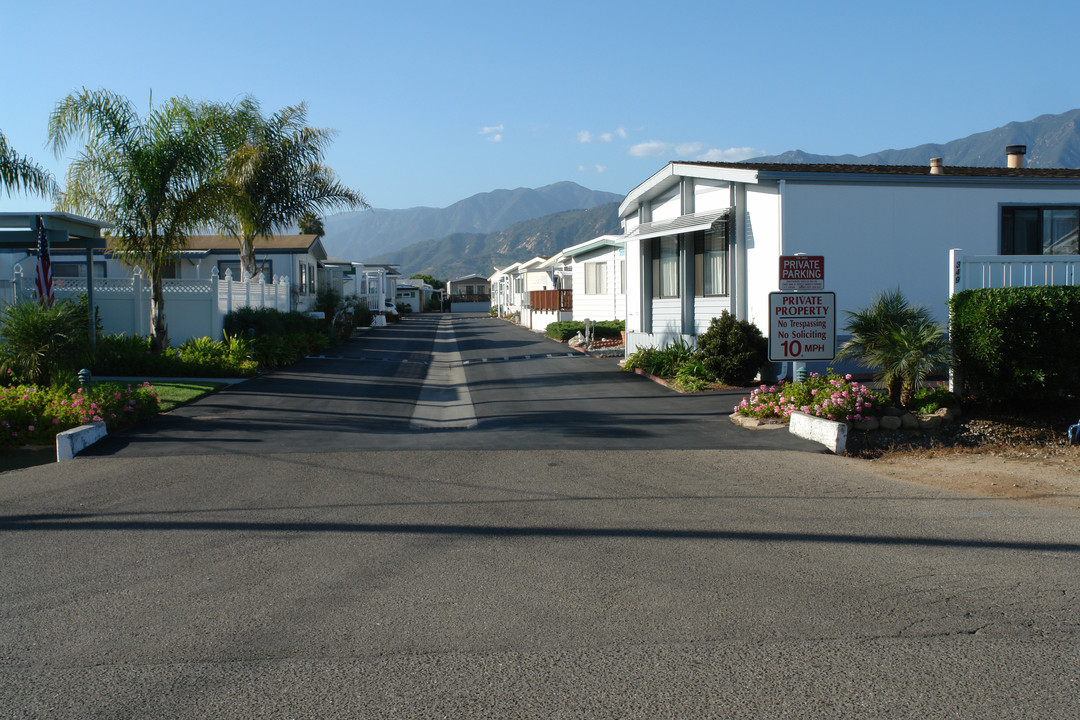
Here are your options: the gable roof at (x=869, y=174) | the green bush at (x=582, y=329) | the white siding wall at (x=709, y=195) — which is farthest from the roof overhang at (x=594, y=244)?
the gable roof at (x=869, y=174)

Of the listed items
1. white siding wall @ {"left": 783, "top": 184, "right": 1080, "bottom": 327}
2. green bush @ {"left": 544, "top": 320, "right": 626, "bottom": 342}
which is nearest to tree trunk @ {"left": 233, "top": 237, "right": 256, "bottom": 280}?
green bush @ {"left": 544, "top": 320, "right": 626, "bottom": 342}

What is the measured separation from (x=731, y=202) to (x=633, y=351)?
20.3ft

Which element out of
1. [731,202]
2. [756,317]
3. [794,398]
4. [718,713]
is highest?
[731,202]

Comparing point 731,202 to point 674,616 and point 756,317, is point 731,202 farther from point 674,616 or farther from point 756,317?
point 674,616

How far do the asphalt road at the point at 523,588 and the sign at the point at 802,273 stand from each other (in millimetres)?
2297

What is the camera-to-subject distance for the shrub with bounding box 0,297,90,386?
39.9ft

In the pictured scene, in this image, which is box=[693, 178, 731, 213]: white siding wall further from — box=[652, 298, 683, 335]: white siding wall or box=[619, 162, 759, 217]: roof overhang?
box=[652, 298, 683, 335]: white siding wall

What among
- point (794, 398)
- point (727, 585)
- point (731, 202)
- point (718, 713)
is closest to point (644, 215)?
point (731, 202)

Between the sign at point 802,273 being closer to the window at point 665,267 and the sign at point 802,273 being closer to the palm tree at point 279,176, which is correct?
the window at point 665,267

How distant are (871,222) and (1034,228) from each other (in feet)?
11.3

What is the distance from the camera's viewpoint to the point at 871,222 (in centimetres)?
1444

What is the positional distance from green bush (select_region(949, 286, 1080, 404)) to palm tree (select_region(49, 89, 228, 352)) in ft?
46.6

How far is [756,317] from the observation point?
15.4 metres

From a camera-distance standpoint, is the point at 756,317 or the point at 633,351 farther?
the point at 633,351
